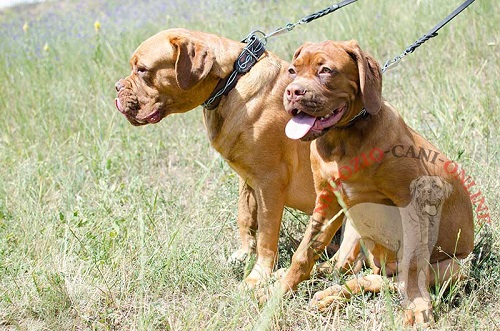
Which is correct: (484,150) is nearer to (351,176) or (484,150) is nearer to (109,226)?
(351,176)

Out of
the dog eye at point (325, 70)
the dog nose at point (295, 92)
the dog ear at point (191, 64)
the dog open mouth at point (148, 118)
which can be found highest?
the dog ear at point (191, 64)

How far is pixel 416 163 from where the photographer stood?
3.58 metres

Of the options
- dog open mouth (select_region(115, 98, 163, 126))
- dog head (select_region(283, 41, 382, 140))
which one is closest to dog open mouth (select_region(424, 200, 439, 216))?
dog head (select_region(283, 41, 382, 140))

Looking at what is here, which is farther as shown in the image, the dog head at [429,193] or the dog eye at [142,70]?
the dog eye at [142,70]

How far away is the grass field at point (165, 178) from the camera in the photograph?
12.4ft

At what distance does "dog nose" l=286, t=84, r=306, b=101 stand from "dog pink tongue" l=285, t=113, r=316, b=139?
5.0 inches

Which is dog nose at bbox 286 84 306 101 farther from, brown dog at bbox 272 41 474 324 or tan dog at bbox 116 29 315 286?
tan dog at bbox 116 29 315 286

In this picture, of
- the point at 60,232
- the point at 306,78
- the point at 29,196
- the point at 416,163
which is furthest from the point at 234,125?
the point at 29,196

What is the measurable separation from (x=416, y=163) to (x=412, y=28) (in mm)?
4118

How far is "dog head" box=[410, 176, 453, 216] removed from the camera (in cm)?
352

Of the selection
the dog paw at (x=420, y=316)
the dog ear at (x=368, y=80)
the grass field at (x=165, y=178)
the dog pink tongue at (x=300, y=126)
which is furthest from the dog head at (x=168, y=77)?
the dog paw at (x=420, y=316)

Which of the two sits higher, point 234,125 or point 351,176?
point 234,125

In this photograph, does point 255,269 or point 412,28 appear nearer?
point 255,269

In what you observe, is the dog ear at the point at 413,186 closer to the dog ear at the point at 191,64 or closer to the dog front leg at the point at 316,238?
the dog front leg at the point at 316,238
